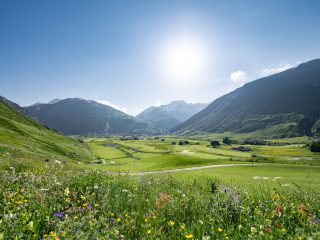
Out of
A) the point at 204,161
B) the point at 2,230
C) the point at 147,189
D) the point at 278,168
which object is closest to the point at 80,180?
the point at 147,189

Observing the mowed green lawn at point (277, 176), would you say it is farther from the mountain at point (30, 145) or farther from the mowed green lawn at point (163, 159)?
the mountain at point (30, 145)

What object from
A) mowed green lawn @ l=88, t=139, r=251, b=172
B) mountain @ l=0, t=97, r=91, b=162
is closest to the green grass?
mowed green lawn @ l=88, t=139, r=251, b=172

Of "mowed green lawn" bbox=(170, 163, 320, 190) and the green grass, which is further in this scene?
"mowed green lawn" bbox=(170, 163, 320, 190)

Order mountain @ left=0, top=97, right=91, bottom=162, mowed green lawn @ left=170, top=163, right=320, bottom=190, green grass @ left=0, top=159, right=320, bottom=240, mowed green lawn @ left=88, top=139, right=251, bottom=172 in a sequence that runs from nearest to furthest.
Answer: green grass @ left=0, top=159, right=320, bottom=240 < mowed green lawn @ left=170, top=163, right=320, bottom=190 < mountain @ left=0, top=97, right=91, bottom=162 < mowed green lawn @ left=88, top=139, right=251, bottom=172

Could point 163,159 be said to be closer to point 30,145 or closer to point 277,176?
point 30,145

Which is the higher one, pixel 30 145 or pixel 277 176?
pixel 30 145

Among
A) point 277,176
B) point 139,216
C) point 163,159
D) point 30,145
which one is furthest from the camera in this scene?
point 163,159

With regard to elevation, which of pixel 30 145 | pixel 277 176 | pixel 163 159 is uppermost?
pixel 30 145

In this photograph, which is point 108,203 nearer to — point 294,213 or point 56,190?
point 56,190

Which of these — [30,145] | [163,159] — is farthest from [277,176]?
[30,145]

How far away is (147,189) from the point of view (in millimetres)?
11227

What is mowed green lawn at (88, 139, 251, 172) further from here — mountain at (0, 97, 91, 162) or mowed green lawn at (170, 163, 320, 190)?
mountain at (0, 97, 91, 162)

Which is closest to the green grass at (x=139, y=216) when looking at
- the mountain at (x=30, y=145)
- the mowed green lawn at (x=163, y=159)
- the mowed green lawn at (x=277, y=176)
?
the mowed green lawn at (x=163, y=159)

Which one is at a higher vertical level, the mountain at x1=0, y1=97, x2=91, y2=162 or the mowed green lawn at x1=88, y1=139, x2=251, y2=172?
the mountain at x1=0, y1=97, x2=91, y2=162
